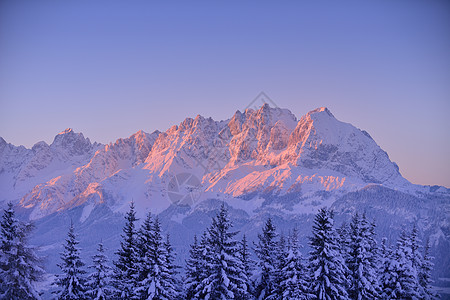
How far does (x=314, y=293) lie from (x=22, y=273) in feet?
79.6

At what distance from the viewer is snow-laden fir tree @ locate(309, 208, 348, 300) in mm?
35469

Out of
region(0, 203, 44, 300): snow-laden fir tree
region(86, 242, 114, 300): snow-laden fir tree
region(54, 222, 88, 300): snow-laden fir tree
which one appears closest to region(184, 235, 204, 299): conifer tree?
region(86, 242, 114, 300): snow-laden fir tree

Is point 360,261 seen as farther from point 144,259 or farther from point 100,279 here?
point 100,279

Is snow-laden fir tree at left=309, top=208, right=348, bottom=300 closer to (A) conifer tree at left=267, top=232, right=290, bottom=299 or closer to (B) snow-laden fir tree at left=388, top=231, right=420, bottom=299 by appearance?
(A) conifer tree at left=267, top=232, right=290, bottom=299

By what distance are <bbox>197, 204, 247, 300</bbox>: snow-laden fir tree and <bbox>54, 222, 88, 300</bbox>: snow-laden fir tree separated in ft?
36.4

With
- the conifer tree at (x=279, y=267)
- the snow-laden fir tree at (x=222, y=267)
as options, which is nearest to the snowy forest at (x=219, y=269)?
the snow-laden fir tree at (x=222, y=267)

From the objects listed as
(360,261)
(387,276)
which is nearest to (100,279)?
(360,261)

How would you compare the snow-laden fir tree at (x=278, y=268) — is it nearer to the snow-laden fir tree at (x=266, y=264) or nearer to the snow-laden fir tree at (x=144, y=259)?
the snow-laden fir tree at (x=266, y=264)

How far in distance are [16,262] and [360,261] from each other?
3113 cm

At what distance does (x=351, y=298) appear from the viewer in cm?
4094

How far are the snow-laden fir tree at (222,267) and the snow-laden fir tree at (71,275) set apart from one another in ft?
36.4

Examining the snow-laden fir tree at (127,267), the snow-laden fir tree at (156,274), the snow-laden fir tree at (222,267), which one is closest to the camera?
the snow-laden fir tree at (156,274)

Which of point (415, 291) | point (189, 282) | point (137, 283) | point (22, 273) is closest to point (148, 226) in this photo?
point (137, 283)

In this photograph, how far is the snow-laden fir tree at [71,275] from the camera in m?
36.5
